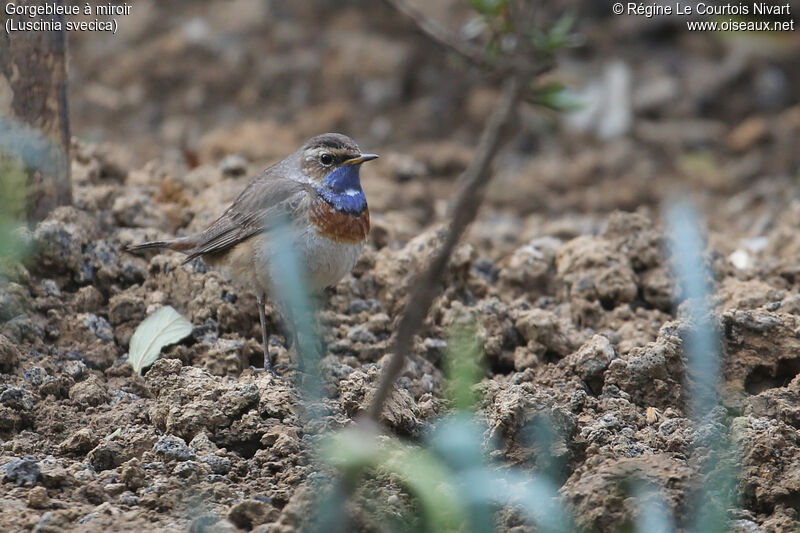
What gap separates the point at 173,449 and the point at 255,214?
1.80 meters

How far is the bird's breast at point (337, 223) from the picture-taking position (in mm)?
5074

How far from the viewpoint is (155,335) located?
466 centimetres

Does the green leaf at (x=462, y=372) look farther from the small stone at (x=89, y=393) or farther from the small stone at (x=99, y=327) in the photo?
the small stone at (x=99, y=327)

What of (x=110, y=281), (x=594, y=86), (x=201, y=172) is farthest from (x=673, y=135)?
(x=110, y=281)

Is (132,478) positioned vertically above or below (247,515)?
above

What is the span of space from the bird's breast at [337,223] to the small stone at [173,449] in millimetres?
1587

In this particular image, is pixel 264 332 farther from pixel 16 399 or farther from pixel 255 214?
pixel 16 399

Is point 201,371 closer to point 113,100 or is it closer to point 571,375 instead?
point 571,375

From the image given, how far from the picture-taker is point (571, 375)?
4.39 m

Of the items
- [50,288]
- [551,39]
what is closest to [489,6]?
[551,39]

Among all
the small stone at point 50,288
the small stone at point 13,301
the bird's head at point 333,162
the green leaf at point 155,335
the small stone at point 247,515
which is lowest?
the small stone at point 247,515

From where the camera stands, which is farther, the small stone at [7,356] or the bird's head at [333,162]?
the bird's head at [333,162]

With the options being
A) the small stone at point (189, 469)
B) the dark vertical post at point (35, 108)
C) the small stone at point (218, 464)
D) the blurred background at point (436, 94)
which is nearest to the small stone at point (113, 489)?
the small stone at point (189, 469)

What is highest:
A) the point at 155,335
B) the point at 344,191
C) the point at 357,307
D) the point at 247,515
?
the point at 344,191
